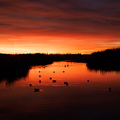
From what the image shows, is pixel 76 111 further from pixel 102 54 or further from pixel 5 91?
pixel 102 54

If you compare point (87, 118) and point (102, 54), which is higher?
point (102, 54)

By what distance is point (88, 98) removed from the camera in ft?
64.1

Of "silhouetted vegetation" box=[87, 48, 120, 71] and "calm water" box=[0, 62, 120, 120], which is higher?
"silhouetted vegetation" box=[87, 48, 120, 71]

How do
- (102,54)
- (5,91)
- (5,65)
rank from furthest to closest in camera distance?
(102,54)
(5,65)
(5,91)

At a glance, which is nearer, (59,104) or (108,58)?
(59,104)

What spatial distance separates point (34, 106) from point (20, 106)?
1.14 meters

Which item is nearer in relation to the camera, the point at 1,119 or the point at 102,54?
the point at 1,119

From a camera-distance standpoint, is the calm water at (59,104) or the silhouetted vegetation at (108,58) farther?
the silhouetted vegetation at (108,58)

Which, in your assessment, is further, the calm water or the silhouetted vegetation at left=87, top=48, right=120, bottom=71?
the silhouetted vegetation at left=87, top=48, right=120, bottom=71

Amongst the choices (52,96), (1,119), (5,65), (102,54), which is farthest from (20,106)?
(102,54)

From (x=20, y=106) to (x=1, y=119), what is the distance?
3044mm

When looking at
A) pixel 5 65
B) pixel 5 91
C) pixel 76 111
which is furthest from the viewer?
pixel 5 65

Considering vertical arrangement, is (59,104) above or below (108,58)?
below

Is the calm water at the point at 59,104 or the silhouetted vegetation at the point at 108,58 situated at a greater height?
the silhouetted vegetation at the point at 108,58
